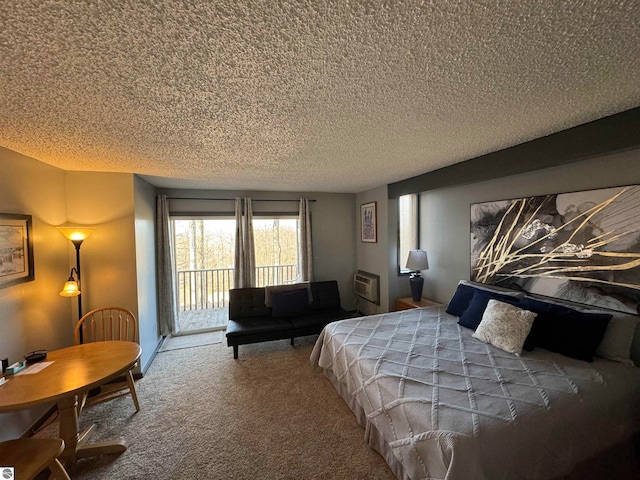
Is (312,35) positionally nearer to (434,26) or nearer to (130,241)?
(434,26)

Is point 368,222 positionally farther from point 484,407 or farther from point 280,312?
point 484,407

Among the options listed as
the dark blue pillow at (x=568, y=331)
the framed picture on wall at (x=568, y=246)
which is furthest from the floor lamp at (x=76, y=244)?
the framed picture on wall at (x=568, y=246)

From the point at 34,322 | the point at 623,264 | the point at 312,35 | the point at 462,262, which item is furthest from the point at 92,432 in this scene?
the point at 623,264

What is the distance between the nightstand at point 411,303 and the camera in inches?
142

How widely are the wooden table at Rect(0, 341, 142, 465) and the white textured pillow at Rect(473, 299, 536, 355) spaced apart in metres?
2.91

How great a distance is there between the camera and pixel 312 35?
93 cm

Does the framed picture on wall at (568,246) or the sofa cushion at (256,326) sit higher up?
the framed picture on wall at (568,246)

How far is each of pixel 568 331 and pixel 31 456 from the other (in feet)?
11.7

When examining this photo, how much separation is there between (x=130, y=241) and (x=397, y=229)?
11.9 feet

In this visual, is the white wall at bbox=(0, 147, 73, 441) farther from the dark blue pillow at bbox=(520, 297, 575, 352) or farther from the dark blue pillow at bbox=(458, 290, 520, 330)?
the dark blue pillow at bbox=(520, 297, 575, 352)

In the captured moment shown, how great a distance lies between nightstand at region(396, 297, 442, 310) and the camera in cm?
362

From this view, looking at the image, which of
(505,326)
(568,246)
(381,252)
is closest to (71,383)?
(505,326)

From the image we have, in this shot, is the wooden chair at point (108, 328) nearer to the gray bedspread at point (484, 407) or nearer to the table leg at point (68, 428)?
the table leg at point (68, 428)

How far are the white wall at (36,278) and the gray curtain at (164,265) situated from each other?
1.17 metres
